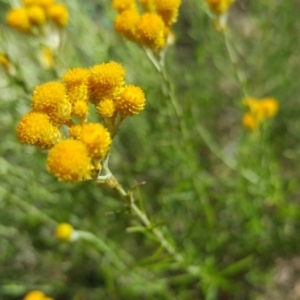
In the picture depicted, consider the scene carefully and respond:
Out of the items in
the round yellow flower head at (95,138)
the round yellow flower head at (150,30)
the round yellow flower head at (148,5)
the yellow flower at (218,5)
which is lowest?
the round yellow flower head at (95,138)

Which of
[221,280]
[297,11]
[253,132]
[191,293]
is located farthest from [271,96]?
[221,280]

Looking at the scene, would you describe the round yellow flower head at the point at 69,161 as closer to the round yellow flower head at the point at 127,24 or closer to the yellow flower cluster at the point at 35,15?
the round yellow flower head at the point at 127,24

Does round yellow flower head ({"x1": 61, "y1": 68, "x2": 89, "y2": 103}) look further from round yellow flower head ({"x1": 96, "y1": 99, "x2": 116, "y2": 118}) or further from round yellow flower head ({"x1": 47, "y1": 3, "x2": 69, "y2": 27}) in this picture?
round yellow flower head ({"x1": 47, "y1": 3, "x2": 69, "y2": 27})

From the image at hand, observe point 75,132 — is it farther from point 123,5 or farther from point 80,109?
point 123,5

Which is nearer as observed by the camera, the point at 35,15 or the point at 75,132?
the point at 75,132

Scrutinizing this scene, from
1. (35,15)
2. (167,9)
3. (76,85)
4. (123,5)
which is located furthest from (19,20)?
(76,85)

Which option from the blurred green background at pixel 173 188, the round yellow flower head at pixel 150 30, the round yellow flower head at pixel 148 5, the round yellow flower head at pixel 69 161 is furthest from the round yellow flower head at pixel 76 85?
the blurred green background at pixel 173 188

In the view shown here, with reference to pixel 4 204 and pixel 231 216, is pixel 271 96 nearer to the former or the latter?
pixel 231 216
